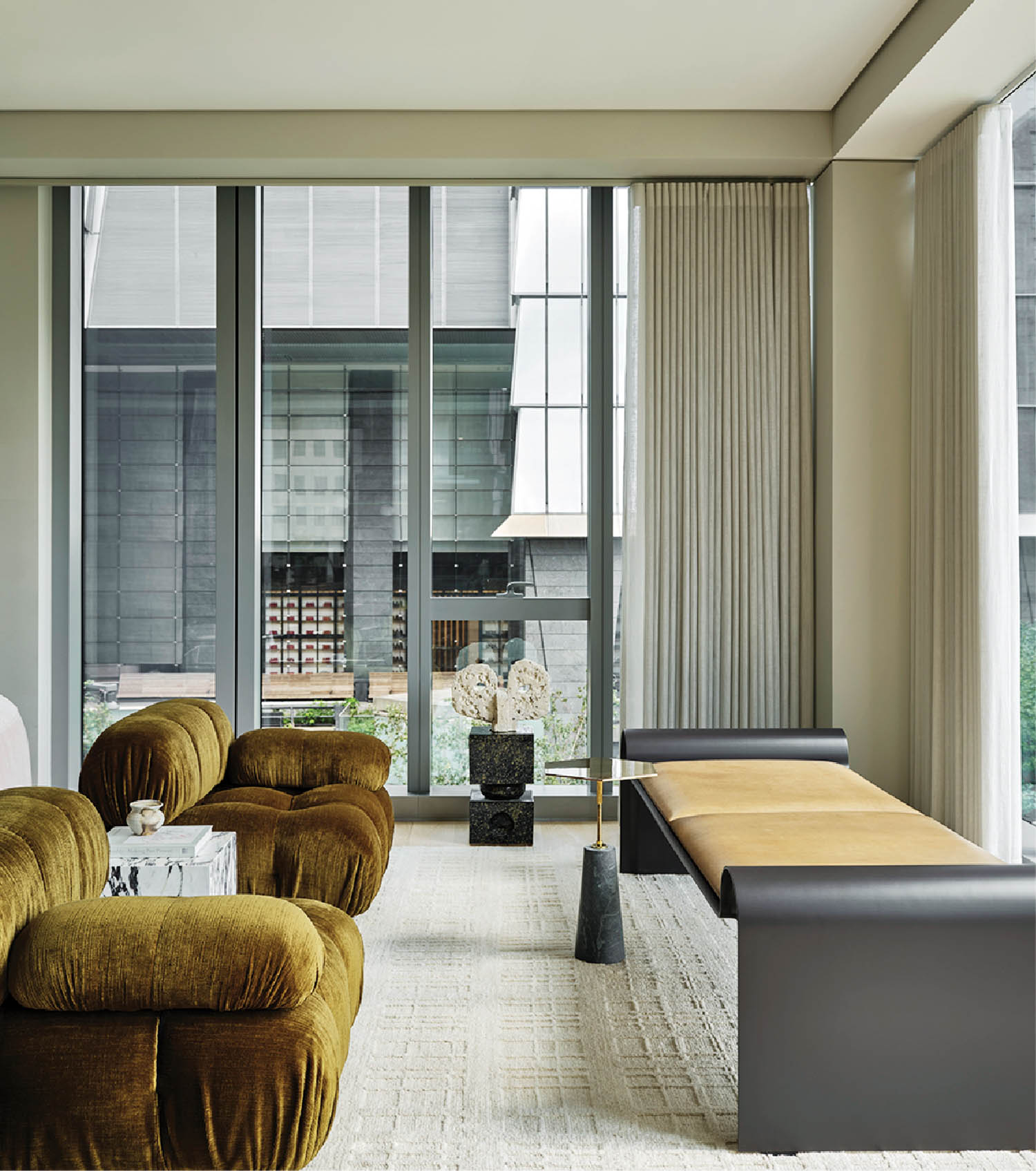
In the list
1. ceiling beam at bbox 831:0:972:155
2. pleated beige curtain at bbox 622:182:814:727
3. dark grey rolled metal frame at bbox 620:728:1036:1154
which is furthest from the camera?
pleated beige curtain at bbox 622:182:814:727

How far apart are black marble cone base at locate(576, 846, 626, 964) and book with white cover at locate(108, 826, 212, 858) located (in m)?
1.06

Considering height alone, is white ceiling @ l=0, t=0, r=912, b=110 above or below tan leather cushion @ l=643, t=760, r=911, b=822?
above

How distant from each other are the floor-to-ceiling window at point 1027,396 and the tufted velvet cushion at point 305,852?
2.19 m

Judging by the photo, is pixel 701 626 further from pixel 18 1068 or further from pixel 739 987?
pixel 18 1068

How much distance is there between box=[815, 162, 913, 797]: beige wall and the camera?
409cm

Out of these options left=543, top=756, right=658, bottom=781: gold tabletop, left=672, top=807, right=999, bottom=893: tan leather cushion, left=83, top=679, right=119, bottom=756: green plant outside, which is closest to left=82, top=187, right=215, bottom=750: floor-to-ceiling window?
left=83, top=679, right=119, bottom=756: green plant outside

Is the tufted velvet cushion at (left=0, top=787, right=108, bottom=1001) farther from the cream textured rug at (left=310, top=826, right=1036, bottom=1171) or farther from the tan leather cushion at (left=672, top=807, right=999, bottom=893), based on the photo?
the tan leather cushion at (left=672, top=807, right=999, bottom=893)

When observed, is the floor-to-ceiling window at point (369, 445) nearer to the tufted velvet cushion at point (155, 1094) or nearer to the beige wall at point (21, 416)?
the beige wall at point (21, 416)

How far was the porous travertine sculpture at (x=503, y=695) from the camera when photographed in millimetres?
4207

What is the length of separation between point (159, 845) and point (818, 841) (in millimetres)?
1547

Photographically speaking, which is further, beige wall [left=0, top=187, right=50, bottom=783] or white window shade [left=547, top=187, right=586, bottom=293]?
white window shade [left=547, top=187, right=586, bottom=293]

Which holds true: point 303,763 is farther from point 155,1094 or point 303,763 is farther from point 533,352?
point 533,352

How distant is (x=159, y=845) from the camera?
91.5 inches

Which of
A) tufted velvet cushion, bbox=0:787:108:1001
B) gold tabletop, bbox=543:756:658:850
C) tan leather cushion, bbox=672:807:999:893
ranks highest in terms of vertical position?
tufted velvet cushion, bbox=0:787:108:1001
